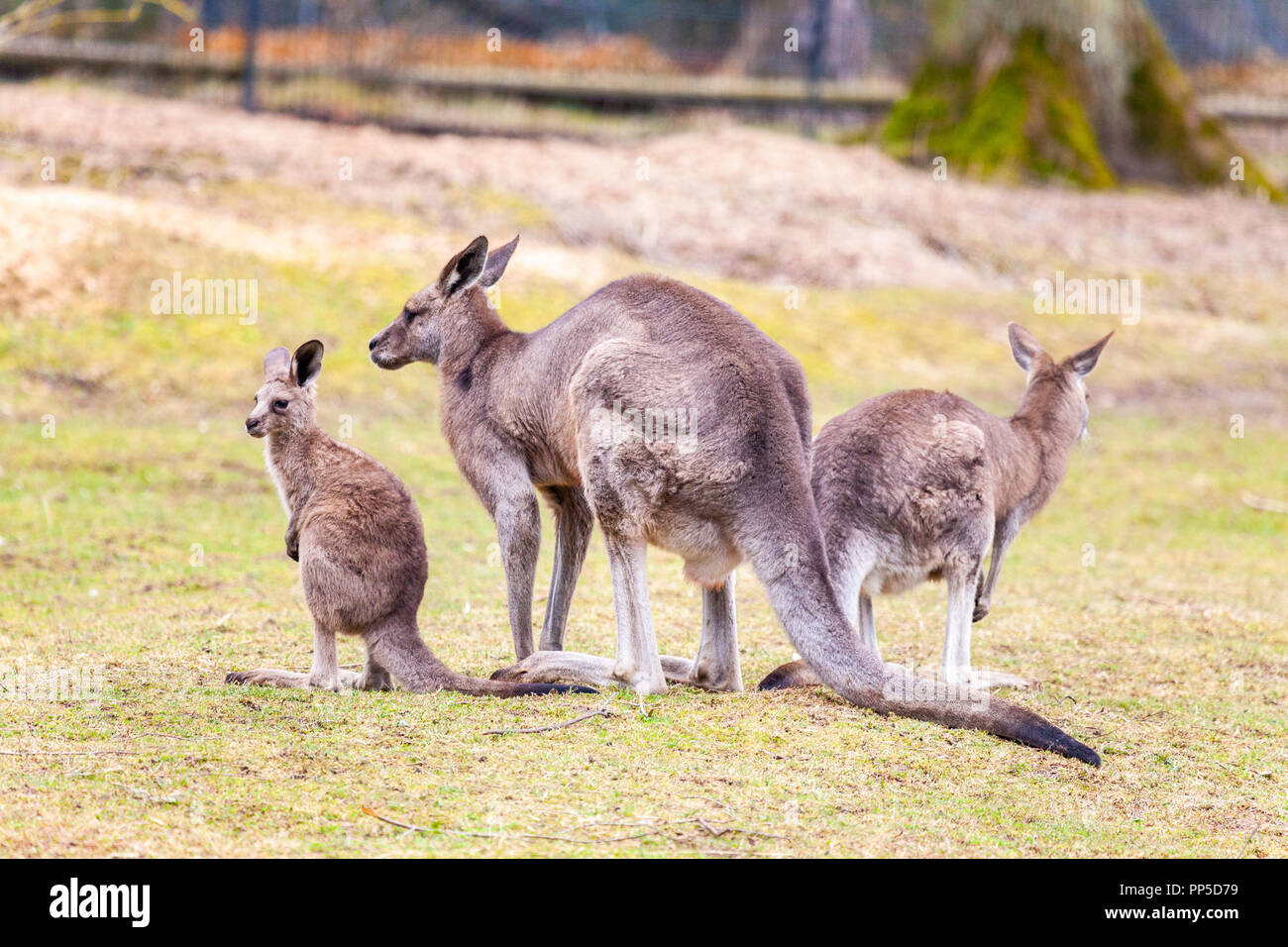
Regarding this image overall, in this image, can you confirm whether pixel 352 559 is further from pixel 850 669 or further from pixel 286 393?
pixel 850 669

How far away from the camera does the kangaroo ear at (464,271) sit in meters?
5.73

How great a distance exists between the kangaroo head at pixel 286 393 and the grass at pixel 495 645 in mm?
896

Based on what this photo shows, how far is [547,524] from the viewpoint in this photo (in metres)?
9.65

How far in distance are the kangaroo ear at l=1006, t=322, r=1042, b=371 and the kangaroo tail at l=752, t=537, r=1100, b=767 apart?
2.46 meters

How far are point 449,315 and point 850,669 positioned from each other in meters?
2.15

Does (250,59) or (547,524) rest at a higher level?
(250,59)

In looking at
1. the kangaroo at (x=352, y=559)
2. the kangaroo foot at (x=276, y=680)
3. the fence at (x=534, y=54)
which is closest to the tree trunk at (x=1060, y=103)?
the fence at (x=534, y=54)

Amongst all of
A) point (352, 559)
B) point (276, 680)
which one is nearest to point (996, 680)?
point (352, 559)

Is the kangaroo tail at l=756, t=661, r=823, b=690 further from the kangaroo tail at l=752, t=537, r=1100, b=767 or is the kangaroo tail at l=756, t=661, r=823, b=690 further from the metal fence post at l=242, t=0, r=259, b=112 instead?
the metal fence post at l=242, t=0, r=259, b=112

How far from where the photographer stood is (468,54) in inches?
679

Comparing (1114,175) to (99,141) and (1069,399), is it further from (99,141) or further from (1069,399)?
(1069,399)

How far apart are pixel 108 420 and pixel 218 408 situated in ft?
2.46

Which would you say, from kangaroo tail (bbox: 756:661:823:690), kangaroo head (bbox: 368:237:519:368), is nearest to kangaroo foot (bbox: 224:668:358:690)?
kangaroo head (bbox: 368:237:519:368)
